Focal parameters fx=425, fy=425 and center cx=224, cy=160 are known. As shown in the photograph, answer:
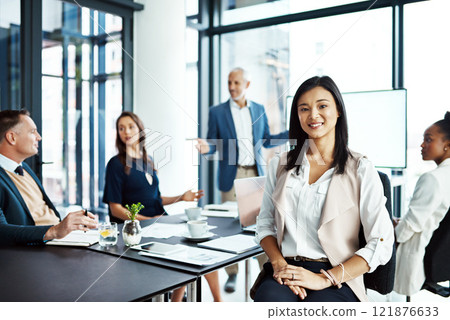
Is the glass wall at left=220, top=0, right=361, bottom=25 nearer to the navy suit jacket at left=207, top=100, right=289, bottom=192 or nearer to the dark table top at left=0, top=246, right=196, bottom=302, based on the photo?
the navy suit jacket at left=207, top=100, right=289, bottom=192

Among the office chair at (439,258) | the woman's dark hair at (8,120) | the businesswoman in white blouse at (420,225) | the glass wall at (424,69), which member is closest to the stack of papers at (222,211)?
the businesswoman in white blouse at (420,225)

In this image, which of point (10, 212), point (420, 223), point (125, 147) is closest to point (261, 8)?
point (125, 147)

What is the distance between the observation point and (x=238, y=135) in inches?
134

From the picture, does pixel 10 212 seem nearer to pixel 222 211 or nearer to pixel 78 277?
pixel 78 277

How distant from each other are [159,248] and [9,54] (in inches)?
95.9

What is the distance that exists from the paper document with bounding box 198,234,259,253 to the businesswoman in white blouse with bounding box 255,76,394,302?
92mm

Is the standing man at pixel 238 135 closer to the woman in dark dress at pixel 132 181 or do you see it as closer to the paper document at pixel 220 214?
the woman in dark dress at pixel 132 181

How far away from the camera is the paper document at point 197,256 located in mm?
1346

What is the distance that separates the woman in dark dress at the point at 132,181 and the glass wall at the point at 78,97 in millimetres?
1123

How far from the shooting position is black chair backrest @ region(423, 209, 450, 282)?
1.85 meters

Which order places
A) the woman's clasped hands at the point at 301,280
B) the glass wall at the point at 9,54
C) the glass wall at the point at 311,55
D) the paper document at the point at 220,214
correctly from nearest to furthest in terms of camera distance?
the woman's clasped hands at the point at 301,280 → the paper document at the point at 220,214 → the glass wall at the point at 9,54 → the glass wall at the point at 311,55

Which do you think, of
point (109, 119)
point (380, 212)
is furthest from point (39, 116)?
point (380, 212)

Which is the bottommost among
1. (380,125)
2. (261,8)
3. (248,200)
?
(248,200)

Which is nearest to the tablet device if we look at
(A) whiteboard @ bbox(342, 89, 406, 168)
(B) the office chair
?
(B) the office chair
